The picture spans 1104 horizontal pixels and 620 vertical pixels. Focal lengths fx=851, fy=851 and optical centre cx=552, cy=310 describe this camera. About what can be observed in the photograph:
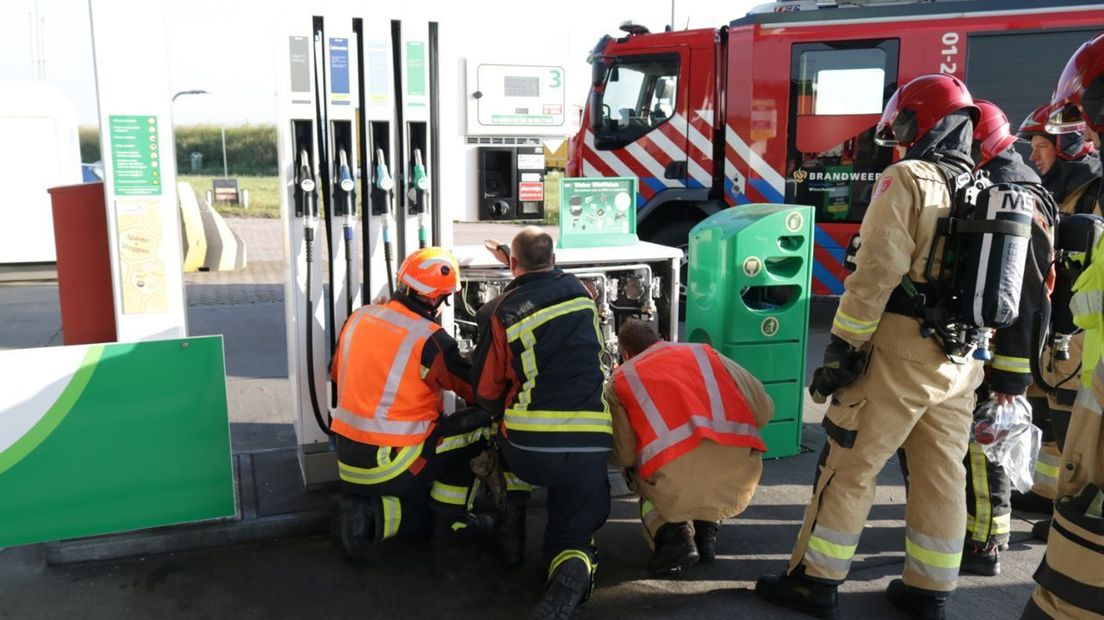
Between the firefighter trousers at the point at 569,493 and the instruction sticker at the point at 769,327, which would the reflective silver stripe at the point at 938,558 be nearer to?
the firefighter trousers at the point at 569,493

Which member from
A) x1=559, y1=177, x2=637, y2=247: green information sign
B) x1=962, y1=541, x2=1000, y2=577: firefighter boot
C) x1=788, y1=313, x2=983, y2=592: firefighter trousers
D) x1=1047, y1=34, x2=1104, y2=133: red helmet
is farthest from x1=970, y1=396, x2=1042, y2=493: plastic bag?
x1=559, y1=177, x2=637, y2=247: green information sign

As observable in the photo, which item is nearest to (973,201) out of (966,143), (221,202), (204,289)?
(966,143)

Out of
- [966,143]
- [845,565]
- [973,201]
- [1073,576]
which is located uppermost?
[966,143]

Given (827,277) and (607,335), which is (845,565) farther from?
(827,277)

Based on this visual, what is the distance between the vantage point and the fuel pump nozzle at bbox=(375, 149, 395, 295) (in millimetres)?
4566

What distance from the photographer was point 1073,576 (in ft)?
7.63

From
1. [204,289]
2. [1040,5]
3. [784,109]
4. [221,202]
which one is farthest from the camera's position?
[221,202]

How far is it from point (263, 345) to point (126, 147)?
483 cm

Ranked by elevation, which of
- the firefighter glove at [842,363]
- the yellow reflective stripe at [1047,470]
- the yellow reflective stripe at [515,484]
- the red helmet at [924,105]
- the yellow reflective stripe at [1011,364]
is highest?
the red helmet at [924,105]

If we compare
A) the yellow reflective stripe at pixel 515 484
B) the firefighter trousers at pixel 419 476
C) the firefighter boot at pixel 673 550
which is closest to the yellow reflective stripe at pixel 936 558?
the firefighter boot at pixel 673 550

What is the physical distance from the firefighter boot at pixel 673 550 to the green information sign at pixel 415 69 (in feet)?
8.56

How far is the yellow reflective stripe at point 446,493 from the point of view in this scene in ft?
13.6

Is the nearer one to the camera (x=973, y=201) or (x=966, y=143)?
(x=973, y=201)

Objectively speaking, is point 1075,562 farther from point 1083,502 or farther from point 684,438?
point 684,438
